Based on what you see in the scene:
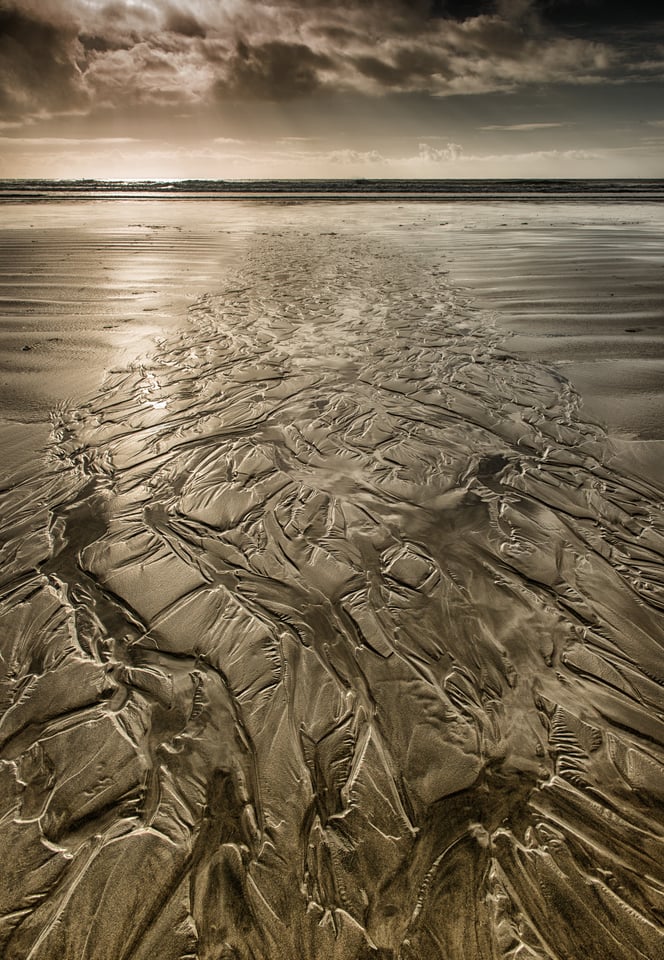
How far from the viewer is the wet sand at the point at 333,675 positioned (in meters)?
1.72

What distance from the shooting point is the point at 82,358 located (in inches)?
247

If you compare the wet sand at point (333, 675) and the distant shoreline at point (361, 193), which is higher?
the distant shoreline at point (361, 193)

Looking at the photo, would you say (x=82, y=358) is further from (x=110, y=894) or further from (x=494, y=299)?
(x=494, y=299)

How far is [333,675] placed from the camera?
8.12ft

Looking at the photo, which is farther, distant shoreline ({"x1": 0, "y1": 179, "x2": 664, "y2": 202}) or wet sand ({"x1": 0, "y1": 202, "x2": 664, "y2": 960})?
distant shoreline ({"x1": 0, "y1": 179, "x2": 664, "y2": 202})

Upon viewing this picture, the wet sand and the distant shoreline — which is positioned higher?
the distant shoreline

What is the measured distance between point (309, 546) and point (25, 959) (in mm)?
2236

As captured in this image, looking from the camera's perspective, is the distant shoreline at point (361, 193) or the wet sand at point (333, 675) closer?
the wet sand at point (333, 675)

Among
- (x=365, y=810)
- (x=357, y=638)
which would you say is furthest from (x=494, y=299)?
(x=365, y=810)

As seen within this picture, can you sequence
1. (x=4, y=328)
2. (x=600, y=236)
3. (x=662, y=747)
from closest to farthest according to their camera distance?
(x=662, y=747) < (x=4, y=328) < (x=600, y=236)

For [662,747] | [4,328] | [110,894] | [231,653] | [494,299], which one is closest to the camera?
[110,894]

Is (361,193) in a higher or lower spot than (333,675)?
higher

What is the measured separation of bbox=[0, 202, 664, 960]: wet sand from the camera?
67.8 inches

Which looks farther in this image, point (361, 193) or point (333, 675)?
point (361, 193)
